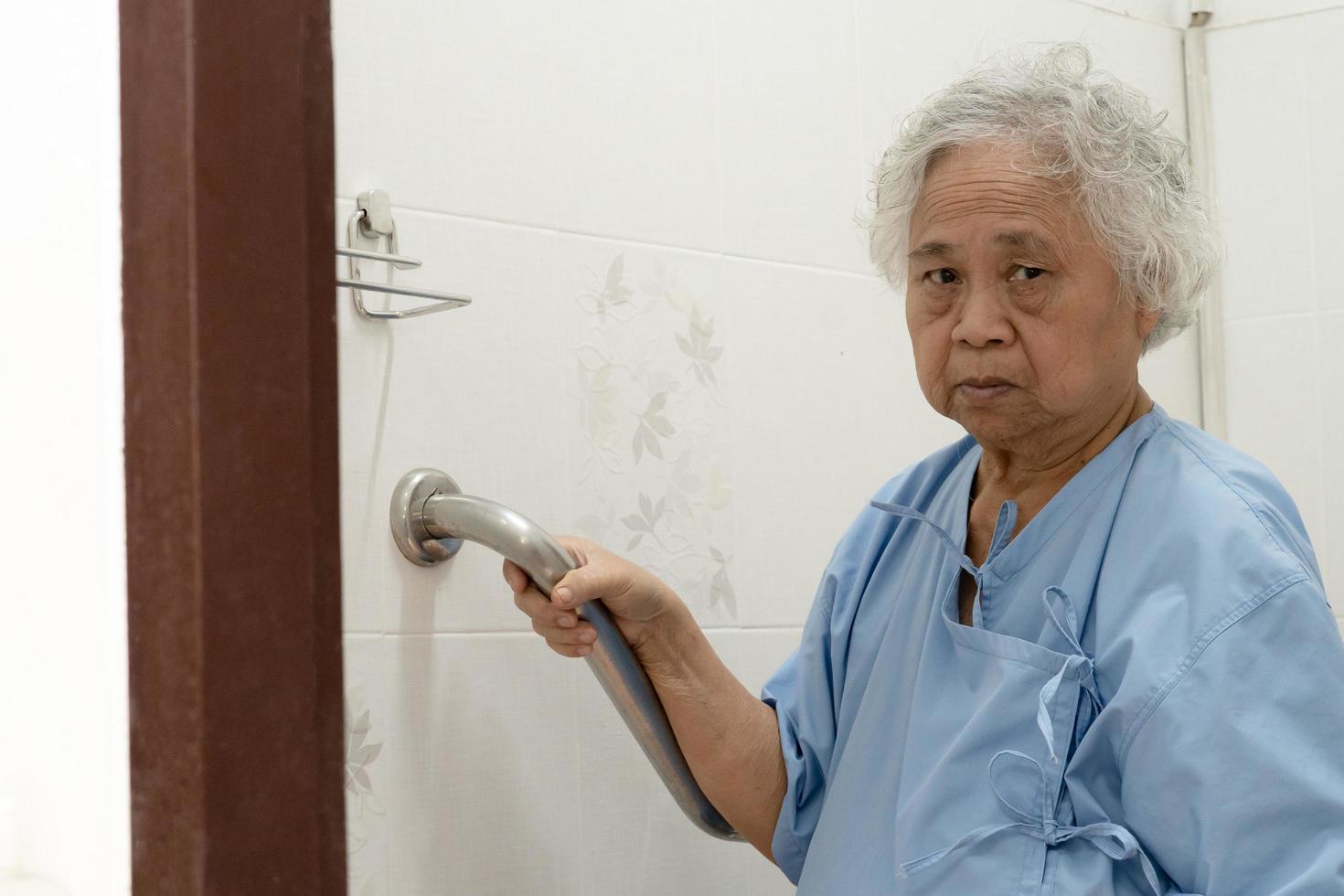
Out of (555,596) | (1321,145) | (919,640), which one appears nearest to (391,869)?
(555,596)

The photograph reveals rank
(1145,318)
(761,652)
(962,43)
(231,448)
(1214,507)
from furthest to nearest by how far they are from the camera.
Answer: (962,43) < (761,652) < (1145,318) < (1214,507) < (231,448)

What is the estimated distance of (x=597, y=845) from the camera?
49.4 inches

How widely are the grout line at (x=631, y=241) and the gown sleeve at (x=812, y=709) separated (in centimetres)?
36

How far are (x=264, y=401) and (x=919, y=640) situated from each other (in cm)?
80

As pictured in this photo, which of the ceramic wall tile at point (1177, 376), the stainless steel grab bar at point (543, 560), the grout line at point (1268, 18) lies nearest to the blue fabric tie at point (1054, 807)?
the stainless steel grab bar at point (543, 560)

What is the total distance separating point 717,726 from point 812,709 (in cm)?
10

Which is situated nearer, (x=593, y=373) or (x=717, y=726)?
(x=717, y=726)

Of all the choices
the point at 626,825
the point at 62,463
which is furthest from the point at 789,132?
the point at 62,463

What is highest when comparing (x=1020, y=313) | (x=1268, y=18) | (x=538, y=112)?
(x=1268, y=18)

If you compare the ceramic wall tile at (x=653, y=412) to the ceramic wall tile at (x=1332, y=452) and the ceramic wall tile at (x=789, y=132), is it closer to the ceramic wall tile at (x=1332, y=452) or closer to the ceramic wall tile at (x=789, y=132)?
the ceramic wall tile at (x=789, y=132)

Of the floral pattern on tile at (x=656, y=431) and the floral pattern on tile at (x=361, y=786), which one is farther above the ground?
the floral pattern on tile at (x=656, y=431)

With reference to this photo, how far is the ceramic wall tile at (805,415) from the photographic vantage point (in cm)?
142

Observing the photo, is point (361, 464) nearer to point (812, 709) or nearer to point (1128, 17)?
point (812, 709)

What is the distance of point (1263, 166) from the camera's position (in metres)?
1.96
